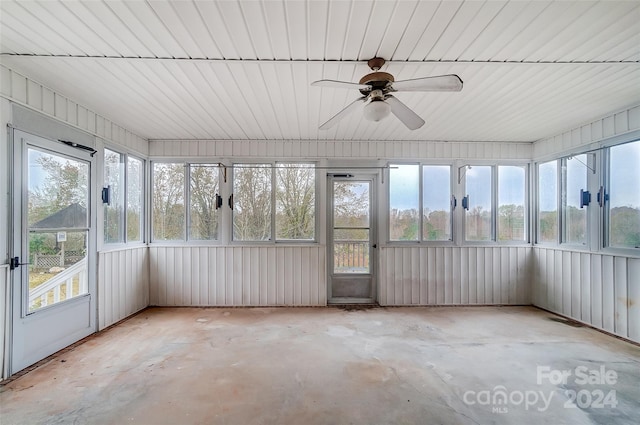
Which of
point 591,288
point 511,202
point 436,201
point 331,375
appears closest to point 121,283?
point 331,375

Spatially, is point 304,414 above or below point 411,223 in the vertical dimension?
below

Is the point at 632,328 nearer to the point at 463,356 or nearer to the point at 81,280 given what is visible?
the point at 463,356

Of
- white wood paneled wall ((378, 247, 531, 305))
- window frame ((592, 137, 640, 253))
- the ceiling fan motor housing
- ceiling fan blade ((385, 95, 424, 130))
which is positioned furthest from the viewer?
white wood paneled wall ((378, 247, 531, 305))

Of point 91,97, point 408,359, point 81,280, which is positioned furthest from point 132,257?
point 408,359

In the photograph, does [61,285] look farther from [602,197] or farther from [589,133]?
[589,133]

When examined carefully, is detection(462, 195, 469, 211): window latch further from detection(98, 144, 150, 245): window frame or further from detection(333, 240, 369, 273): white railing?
detection(98, 144, 150, 245): window frame

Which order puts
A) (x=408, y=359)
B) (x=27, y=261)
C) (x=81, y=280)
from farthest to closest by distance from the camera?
(x=81, y=280), (x=408, y=359), (x=27, y=261)

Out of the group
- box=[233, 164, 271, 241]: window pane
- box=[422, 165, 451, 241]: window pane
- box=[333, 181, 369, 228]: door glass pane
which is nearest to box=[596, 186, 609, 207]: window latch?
box=[422, 165, 451, 241]: window pane

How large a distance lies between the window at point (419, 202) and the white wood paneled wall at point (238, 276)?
57.8 inches

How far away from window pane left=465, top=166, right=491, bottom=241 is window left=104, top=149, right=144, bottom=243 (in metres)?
5.41

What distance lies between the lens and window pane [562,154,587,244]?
12.9 ft

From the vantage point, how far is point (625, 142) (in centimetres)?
340

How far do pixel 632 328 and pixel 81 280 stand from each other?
21.5 feet

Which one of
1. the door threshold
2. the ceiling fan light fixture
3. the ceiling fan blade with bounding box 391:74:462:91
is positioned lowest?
the door threshold
